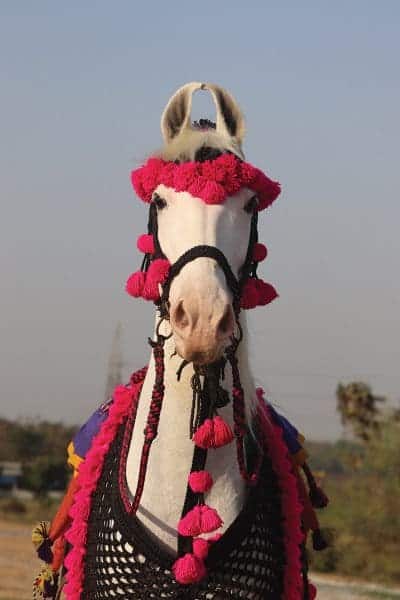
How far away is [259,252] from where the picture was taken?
11.9 ft

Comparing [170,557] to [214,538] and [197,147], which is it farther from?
[197,147]

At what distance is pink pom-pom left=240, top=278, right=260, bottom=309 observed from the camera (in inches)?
139

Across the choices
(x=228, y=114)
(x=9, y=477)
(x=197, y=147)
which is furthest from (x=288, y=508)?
(x=9, y=477)

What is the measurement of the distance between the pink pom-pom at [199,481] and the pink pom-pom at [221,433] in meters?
0.12

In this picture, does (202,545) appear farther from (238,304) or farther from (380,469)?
(380,469)

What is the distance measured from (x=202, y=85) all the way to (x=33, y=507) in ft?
90.2

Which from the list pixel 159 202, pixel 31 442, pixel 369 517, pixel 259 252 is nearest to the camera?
pixel 159 202

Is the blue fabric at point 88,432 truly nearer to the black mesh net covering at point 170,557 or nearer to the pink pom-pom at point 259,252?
the black mesh net covering at point 170,557

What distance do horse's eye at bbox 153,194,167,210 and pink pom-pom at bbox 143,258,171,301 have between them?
205 millimetres

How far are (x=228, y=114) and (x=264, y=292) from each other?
0.77 metres

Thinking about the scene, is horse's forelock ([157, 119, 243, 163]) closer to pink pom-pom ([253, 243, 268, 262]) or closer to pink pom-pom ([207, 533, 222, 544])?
pink pom-pom ([253, 243, 268, 262])

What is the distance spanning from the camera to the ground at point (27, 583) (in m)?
11.6

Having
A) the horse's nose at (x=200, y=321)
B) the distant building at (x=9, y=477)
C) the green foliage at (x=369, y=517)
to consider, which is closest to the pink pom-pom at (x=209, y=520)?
the horse's nose at (x=200, y=321)

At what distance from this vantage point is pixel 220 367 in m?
3.31
